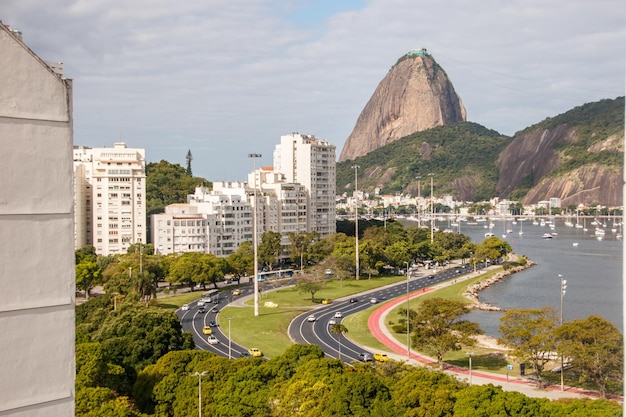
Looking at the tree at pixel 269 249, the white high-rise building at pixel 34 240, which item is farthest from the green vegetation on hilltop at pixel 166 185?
the white high-rise building at pixel 34 240

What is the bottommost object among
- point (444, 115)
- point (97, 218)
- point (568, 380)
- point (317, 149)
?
point (568, 380)

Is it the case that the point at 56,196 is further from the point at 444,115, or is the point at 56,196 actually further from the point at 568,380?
the point at 444,115

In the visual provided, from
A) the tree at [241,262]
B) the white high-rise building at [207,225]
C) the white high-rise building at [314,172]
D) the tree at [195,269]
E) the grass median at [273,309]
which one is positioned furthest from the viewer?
Result: the white high-rise building at [314,172]

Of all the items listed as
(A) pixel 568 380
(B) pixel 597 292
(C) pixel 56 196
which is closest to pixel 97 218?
(B) pixel 597 292

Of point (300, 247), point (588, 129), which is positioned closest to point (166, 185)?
point (300, 247)

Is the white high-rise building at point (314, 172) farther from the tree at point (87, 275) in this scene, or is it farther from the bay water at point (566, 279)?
the tree at point (87, 275)

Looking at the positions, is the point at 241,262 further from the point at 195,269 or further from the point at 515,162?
the point at 515,162
